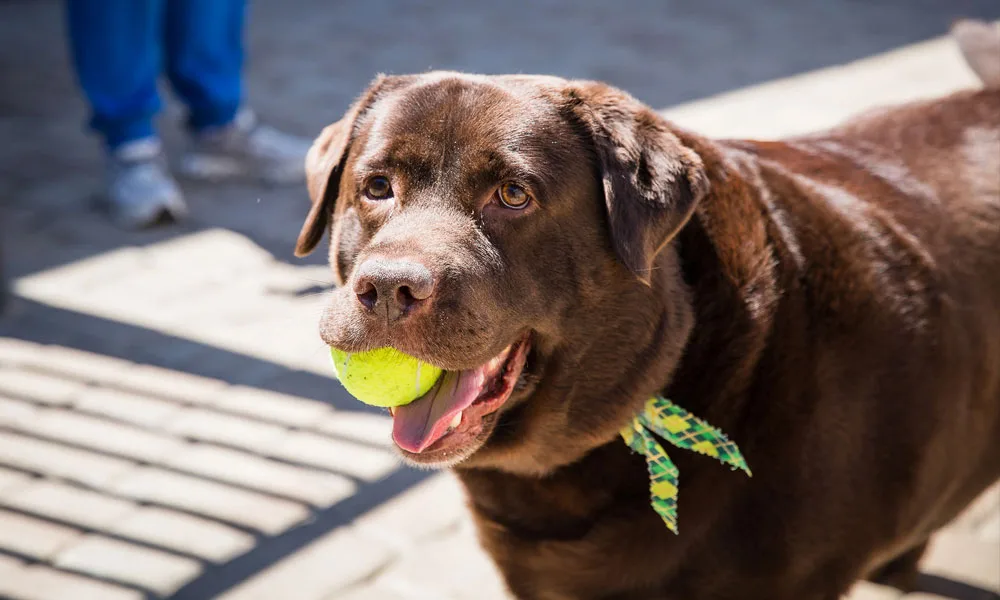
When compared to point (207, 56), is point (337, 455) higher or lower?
lower

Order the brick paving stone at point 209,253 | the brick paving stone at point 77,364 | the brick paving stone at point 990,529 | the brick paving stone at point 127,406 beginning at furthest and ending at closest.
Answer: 1. the brick paving stone at point 209,253
2. the brick paving stone at point 77,364
3. the brick paving stone at point 127,406
4. the brick paving stone at point 990,529

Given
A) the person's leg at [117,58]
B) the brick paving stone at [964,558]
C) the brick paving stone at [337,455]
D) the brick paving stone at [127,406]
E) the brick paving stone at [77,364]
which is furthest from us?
the person's leg at [117,58]

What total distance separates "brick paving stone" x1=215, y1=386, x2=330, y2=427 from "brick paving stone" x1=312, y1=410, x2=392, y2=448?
0.16 ft

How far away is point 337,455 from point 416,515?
1.36ft

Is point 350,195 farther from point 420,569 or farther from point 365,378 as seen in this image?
point 420,569

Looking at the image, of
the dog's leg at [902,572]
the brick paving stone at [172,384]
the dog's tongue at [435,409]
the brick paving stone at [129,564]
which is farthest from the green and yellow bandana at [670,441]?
the brick paving stone at [172,384]

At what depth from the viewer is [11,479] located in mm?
3471

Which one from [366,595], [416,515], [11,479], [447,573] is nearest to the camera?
[366,595]

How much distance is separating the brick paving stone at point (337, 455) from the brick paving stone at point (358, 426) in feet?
0.13

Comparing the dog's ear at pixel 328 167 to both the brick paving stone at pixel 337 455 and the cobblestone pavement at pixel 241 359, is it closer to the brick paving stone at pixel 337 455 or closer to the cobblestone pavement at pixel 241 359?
the cobblestone pavement at pixel 241 359

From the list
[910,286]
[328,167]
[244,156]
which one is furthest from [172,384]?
[910,286]

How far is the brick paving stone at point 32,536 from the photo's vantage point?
316cm

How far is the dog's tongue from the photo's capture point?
2285 mm

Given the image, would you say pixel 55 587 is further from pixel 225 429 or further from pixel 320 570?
pixel 225 429
